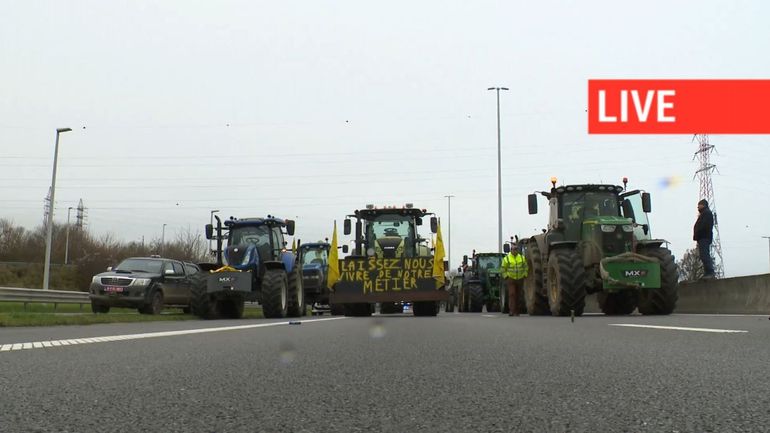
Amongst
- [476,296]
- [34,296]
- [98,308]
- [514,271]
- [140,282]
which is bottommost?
[98,308]

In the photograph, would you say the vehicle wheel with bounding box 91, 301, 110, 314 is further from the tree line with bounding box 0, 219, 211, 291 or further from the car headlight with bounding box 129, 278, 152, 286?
the tree line with bounding box 0, 219, 211, 291

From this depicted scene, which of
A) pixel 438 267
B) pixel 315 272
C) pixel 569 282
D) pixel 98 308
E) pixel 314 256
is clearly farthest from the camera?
pixel 314 256

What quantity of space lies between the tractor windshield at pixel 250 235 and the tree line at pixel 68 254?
4141 centimetres

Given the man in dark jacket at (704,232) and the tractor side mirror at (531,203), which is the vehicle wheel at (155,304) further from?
the man in dark jacket at (704,232)

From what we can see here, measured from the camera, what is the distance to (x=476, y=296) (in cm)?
2680

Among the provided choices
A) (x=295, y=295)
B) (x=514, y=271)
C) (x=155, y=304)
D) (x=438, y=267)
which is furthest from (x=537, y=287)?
(x=155, y=304)

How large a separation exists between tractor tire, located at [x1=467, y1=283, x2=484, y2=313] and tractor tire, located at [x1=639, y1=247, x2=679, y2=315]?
1150 centimetres

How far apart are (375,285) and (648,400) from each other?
1549 centimetres

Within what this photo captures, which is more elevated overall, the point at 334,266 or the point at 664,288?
the point at 334,266

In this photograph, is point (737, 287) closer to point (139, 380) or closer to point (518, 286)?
point (518, 286)

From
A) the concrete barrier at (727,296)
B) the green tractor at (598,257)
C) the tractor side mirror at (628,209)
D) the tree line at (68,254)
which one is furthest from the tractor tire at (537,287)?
the tree line at (68,254)

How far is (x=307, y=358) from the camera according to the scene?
5.02 m

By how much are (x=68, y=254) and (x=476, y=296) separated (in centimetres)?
5373

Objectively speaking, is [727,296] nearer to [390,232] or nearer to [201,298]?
[390,232]
